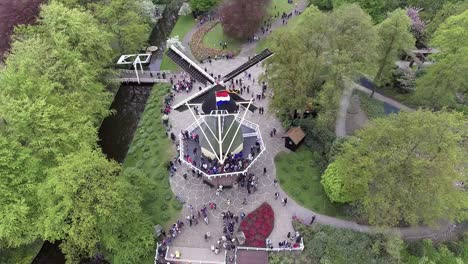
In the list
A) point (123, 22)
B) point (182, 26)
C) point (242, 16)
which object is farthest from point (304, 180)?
point (182, 26)

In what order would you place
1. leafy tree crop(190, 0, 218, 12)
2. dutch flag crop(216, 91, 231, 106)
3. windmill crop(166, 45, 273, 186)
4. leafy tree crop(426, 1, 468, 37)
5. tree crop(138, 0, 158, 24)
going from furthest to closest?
leafy tree crop(190, 0, 218, 12) < tree crop(138, 0, 158, 24) < leafy tree crop(426, 1, 468, 37) < windmill crop(166, 45, 273, 186) < dutch flag crop(216, 91, 231, 106)

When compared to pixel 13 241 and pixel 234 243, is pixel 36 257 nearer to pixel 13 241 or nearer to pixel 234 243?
pixel 13 241

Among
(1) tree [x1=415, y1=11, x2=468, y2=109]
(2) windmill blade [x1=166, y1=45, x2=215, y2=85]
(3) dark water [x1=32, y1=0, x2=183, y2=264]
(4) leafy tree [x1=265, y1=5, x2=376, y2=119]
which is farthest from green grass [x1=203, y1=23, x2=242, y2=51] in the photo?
(1) tree [x1=415, y1=11, x2=468, y2=109]

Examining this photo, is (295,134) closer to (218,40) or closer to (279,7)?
(218,40)

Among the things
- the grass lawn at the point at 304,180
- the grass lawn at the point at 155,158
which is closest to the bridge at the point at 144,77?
the grass lawn at the point at 155,158

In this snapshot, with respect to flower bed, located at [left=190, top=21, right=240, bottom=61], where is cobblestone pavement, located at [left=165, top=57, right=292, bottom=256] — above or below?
below

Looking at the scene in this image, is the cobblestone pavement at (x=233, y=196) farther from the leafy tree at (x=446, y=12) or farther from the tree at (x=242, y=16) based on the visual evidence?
the leafy tree at (x=446, y=12)

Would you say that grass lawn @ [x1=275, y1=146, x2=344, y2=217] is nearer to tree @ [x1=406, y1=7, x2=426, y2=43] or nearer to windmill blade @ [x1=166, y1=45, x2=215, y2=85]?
windmill blade @ [x1=166, y1=45, x2=215, y2=85]
